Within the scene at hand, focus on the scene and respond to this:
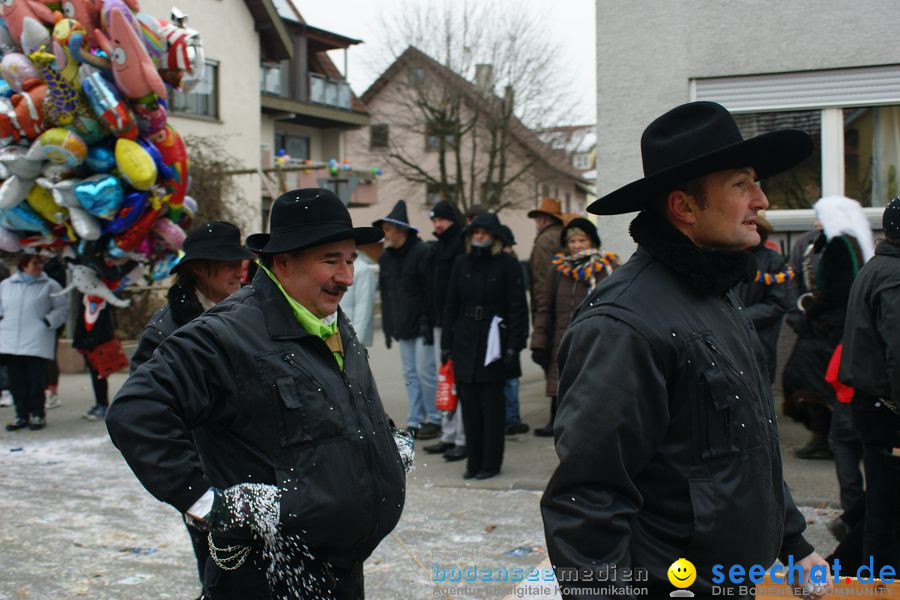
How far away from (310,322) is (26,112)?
6.42m

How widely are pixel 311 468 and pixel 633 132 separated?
7.19m

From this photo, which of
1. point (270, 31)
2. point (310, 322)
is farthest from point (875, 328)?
point (270, 31)

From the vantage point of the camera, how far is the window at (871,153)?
872cm

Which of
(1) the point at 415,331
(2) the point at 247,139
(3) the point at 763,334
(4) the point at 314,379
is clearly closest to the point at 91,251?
(1) the point at 415,331

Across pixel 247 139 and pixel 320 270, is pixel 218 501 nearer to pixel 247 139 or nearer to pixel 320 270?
pixel 320 270

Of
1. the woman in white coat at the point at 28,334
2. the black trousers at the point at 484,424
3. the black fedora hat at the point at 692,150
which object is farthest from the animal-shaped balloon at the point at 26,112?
the black fedora hat at the point at 692,150

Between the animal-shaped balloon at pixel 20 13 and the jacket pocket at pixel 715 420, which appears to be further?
the animal-shaped balloon at pixel 20 13

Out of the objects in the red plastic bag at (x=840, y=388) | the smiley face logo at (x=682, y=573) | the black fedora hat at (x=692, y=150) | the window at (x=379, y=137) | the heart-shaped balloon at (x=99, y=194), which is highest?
the window at (x=379, y=137)

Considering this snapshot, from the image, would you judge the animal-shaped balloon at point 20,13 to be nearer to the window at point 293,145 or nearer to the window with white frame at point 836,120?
the window with white frame at point 836,120

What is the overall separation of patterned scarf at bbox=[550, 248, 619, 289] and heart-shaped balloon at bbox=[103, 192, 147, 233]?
13.1ft

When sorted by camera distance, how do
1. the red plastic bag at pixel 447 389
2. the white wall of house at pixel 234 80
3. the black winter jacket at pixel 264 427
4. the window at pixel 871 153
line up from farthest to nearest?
the white wall of house at pixel 234 80
the window at pixel 871 153
the red plastic bag at pixel 447 389
the black winter jacket at pixel 264 427

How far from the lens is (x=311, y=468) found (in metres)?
2.88

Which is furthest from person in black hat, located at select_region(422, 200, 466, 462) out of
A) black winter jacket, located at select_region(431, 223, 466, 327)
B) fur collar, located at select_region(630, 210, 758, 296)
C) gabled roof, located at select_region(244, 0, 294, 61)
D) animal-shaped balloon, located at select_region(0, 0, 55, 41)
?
gabled roof, located at select_region(244, 0, 294, 61)

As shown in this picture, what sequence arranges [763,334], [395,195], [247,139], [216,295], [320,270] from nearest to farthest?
[320,270]
[216,295]
[763,334]
[247,139]
[395,195]
